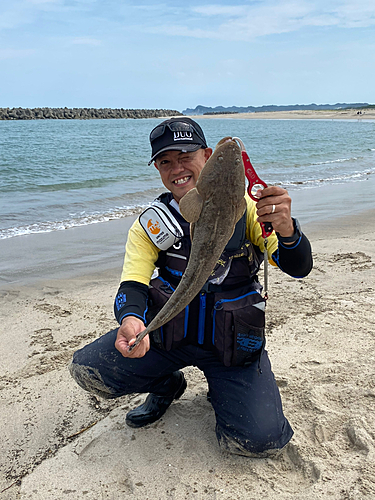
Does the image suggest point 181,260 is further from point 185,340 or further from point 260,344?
point 260,344

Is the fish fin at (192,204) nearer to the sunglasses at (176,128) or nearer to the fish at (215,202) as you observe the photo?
the fish at (215,202)

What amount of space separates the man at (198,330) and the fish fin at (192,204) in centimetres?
87

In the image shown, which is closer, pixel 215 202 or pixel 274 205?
pixel 215 202

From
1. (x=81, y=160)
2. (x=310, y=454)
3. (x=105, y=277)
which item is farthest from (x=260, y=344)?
(x=81, y=160)

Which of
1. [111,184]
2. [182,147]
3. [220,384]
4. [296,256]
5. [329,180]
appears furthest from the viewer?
[329,180]

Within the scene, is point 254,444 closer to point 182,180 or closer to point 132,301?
point 132,301

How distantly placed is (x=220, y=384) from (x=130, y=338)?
836 mm

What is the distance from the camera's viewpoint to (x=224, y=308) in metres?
3.12

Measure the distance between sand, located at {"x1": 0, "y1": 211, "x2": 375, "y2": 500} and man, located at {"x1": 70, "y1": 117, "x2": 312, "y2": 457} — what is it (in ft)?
0.64

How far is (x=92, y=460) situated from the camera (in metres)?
2.96

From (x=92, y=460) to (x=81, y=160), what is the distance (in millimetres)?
22716

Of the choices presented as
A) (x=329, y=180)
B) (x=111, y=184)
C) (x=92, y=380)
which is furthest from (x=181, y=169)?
(x=329, y=180)

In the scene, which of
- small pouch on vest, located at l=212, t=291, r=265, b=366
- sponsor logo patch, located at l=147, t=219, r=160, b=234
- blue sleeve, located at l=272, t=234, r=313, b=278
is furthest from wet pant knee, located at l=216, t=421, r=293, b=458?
sponsor logo patch, located at l=147, t=219, r=160, b=234

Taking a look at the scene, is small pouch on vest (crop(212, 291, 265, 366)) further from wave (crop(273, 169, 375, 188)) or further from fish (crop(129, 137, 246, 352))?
wave (crop(273, 169, 375, 188))
